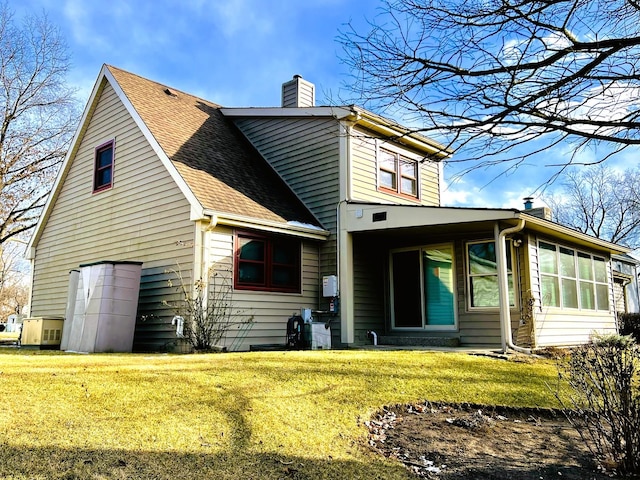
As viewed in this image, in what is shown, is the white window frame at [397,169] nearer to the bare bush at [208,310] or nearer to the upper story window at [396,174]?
the upper story window at [396,174]

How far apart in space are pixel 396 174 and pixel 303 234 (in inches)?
144

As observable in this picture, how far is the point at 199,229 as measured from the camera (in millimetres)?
11023

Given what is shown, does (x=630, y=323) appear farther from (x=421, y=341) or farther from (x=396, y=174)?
(x=421, y=341)

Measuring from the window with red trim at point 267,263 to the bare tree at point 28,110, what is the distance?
→ 18.5 m

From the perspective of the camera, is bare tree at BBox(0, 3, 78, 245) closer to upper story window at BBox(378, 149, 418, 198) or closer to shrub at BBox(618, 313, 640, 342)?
upper story window at BBox(378, 149, 418, 198)

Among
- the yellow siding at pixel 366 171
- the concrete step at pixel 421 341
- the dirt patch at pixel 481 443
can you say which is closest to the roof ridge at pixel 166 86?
the yellow siding at pixel 366 171

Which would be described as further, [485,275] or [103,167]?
[103,167]

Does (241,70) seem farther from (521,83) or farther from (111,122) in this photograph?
(521,83)

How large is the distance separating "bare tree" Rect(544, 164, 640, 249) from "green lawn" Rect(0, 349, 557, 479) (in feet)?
112

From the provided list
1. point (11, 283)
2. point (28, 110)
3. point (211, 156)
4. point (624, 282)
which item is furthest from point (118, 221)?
point (11, 283)

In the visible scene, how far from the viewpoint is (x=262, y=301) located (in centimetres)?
1186

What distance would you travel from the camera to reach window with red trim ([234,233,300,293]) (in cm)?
1160

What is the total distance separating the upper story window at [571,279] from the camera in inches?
501

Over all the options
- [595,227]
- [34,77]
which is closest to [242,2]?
[34,77]
